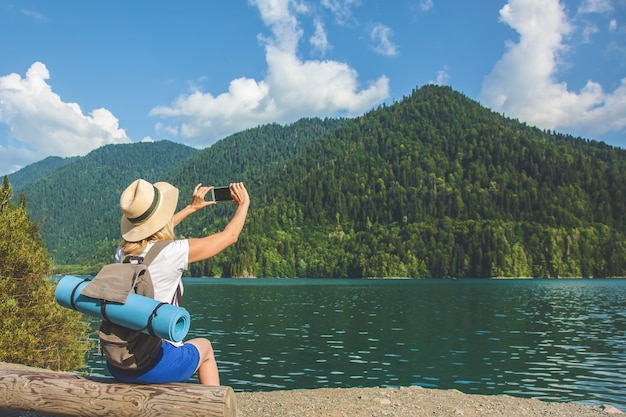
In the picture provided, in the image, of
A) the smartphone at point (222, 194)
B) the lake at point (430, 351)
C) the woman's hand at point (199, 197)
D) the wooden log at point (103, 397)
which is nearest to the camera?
the wooden log at point (103, 397)

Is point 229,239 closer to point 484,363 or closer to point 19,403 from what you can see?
point 19,403

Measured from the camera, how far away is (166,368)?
5.76m

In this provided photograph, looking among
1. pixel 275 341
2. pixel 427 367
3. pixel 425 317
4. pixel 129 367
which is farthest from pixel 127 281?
pixel 425 317

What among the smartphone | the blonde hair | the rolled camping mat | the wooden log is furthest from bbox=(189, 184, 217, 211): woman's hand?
the wooden log

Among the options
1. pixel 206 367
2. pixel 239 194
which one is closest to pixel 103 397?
pixel 206 367

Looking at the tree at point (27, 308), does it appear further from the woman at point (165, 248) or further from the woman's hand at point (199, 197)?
the woman at point (165, 248)

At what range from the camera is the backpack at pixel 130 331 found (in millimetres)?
5207

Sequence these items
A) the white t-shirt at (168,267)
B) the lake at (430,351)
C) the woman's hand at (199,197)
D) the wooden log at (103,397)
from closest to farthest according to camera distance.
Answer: the white t-shirt at (168,267) → the wooden log at (103,397) → the woman's hand at (199,197) → the lake at (430,351)

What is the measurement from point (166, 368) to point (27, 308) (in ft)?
57.9

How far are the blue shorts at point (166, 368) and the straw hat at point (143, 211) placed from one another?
121cm

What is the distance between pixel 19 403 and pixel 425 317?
55.6 metres

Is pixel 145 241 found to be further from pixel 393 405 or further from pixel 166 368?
pixel 393 405

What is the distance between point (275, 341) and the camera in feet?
134

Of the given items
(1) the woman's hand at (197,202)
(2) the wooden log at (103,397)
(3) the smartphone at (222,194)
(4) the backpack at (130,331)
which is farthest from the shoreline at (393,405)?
(3) the smartphone at (222,194)
